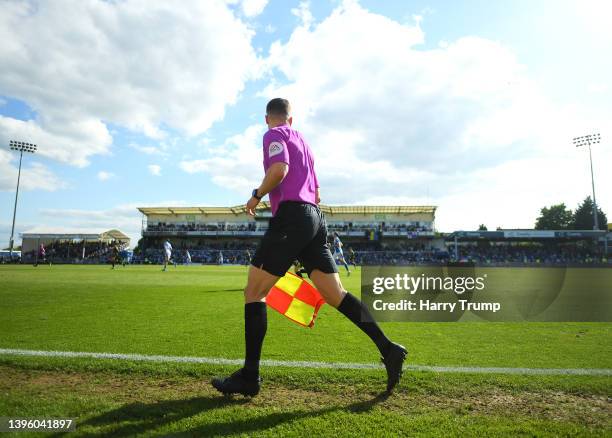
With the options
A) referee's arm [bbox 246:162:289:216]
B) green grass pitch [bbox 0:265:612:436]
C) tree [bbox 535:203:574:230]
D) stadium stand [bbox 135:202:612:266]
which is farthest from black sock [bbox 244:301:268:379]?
tree [bbox 535:203:574:230]

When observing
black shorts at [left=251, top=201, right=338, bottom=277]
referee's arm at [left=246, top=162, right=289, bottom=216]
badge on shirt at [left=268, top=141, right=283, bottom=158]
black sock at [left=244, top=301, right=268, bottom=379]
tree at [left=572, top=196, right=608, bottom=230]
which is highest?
tree at [left=572, top=196, right=608, bottom=230]

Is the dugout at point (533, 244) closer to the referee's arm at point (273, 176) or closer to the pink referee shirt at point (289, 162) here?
the pink referee shirt at point (289, 162)

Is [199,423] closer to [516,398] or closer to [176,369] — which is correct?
[176,369]

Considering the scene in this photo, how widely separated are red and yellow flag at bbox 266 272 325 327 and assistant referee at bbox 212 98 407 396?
620 mm

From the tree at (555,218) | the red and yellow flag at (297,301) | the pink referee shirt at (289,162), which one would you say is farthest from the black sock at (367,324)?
the tree at (555,218)

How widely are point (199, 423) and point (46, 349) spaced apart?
2.67 m

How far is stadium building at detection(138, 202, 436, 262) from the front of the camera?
244 feet

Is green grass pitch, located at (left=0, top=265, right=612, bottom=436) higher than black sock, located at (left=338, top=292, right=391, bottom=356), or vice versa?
black sock, located at (left=338, top=292, right=391, bottom=356)

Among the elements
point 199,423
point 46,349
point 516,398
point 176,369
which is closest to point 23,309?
point 46,349

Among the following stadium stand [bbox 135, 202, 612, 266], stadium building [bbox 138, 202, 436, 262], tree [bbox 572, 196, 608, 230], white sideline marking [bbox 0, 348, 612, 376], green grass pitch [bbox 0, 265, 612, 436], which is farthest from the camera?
tree [bbox 572, 196, 608, 230]

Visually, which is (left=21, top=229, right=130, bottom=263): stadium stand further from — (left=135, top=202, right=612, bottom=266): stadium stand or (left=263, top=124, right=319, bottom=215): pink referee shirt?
(left=263, top=124, right=319, bottom=215): pink referee shirt

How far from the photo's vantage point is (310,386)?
2932 mm

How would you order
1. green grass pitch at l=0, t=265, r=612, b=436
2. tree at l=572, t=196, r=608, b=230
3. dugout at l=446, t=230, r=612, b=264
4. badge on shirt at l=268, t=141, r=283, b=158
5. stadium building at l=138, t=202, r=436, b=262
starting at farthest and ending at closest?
tree at l=572, t=196, r=608, b=230 → stadium building at l=138, t=202, r=436, b=262 → dugout at l=446, t=230, r=612, b=264 → badge on shirt at l=268, t=141, r=283, b=158 → green grass pitch at l=0, t=265, r=612, b=436

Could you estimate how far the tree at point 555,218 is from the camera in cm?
9475
